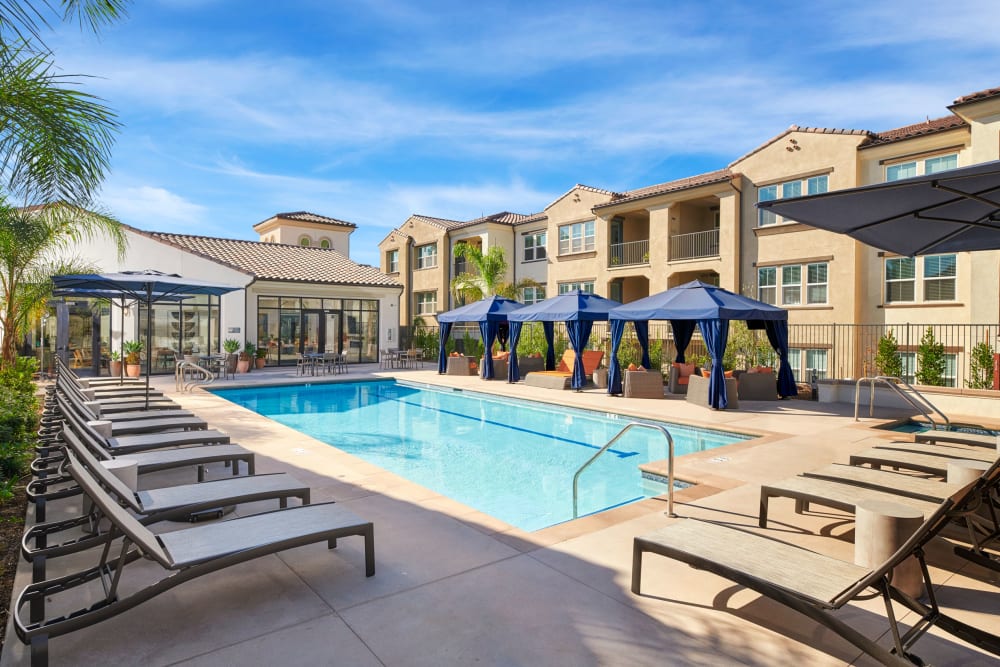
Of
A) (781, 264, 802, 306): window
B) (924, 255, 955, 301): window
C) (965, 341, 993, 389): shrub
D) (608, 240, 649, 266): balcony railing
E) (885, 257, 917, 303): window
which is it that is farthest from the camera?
(608, 240, 649, 266): balcony railing

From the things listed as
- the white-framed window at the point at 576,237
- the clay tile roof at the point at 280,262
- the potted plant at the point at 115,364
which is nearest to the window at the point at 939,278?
the white-framed window at the point at 576,237

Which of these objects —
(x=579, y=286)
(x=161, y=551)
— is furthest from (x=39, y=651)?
(x=579, y=286)

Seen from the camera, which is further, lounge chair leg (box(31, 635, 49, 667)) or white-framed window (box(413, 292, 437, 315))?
white-framed window (box(413, 292, 437, 315))

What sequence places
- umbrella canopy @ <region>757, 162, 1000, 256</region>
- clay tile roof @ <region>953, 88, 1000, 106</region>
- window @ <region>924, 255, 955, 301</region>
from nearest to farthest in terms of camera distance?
umbrella canopy @ <region>757, 162, 1000, 256</region> < clay tile roof @ <region>953, 88, 1000, 106</region> < window @ <region>924, 255, 955, 301</region>

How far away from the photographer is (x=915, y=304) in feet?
57.0

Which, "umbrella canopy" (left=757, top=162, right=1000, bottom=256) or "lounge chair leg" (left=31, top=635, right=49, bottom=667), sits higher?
"umbrella canopy" (left=757, top=162, right=1000, bottom=256)

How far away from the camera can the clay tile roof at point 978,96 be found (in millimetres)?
14727

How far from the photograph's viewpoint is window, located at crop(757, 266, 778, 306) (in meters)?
20.4

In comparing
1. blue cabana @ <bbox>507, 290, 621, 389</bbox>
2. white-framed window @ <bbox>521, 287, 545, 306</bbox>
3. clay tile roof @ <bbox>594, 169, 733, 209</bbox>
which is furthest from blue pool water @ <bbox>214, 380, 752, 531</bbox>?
white-framed window @ <bbox>521, 287, 545, 306</bbox>

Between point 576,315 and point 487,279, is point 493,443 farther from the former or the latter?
point 487,279

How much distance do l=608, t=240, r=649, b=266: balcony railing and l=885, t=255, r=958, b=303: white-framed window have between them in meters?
9.54

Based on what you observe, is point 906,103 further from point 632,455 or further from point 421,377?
point 421,377

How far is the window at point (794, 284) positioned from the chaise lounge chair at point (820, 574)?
17.8 metres

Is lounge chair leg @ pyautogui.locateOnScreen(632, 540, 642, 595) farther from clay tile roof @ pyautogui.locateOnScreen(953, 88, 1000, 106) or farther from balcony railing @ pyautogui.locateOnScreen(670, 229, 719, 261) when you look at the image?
balcony railing @ pyautogui.locateOnScreen(670, 229, 719, 261)
